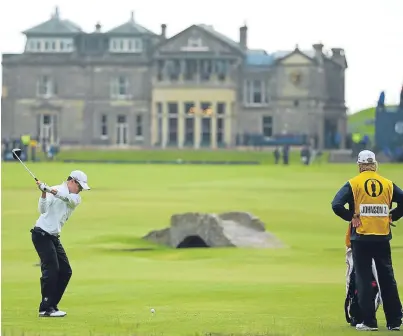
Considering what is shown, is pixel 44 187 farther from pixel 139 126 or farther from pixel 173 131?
pixel 139 126

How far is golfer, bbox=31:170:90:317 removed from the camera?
10008 millimetres

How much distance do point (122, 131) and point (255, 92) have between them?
803 cm

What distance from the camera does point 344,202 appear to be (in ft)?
31.1

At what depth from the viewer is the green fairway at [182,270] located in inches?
406

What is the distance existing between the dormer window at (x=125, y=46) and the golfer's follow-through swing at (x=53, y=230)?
31531 mm

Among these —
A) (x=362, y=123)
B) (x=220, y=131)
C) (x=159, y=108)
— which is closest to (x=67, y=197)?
(x=362, y=123)

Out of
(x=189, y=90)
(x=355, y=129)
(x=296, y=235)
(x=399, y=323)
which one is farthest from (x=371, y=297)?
(x=189, y=90)

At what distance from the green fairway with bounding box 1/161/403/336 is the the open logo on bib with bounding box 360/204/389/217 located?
0.74 m

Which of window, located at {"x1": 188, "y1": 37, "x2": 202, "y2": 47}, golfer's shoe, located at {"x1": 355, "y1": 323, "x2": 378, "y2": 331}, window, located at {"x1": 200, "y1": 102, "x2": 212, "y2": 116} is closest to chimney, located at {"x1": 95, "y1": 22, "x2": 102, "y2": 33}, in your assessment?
window, located at {"x1": 188, "y1": 37, "x2": 202, "y2": 47}

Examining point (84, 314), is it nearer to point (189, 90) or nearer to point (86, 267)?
point (86, 267)

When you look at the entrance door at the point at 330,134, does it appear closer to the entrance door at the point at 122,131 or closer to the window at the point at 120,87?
the entrance door at the point at 122,131

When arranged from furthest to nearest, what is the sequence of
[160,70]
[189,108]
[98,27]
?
[189,108] → [160,70] → [98,27]

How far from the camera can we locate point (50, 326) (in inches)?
395

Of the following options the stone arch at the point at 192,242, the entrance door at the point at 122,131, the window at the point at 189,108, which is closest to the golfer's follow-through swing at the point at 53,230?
the stone arch at the point at 192,242
